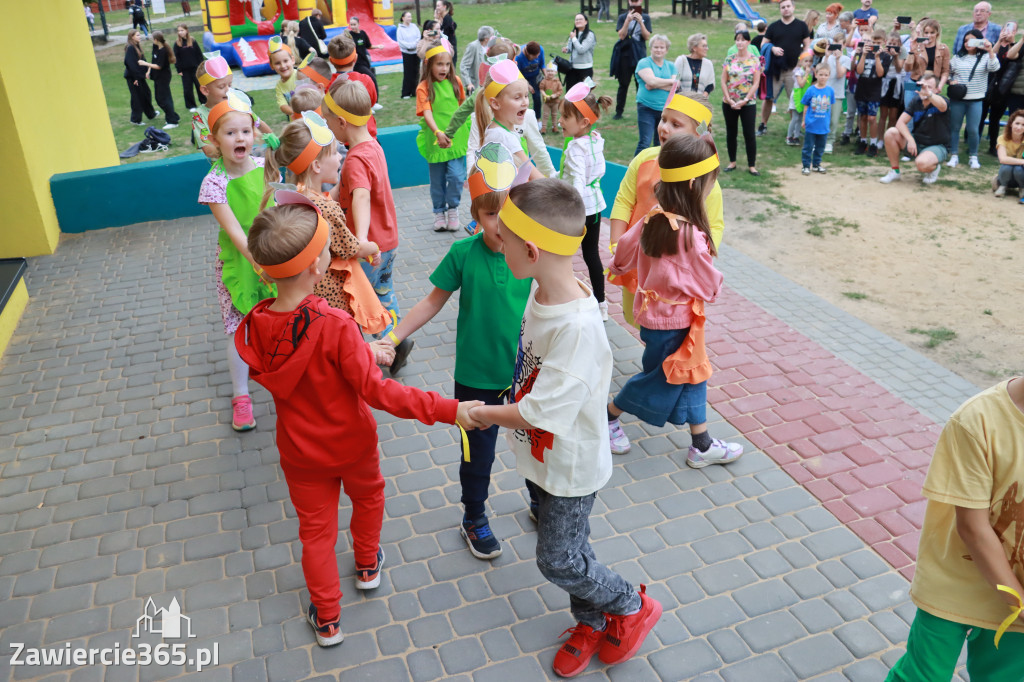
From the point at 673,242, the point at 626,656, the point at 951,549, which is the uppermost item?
the point at 673,242

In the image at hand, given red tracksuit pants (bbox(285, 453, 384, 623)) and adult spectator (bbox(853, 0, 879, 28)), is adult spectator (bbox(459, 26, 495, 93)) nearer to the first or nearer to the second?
adult spectator (bbox(853, 0, 879, 28))

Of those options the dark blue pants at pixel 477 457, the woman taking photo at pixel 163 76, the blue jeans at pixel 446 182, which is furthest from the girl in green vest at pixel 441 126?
the woman taking photo at pixel 163 76

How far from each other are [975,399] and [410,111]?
14.1 metres

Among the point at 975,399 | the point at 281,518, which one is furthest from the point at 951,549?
the point at 281,518

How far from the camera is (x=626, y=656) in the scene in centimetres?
325

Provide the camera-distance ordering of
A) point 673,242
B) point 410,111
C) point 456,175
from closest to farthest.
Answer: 1. point 673,242
2. point 456,175
3. point 410,111

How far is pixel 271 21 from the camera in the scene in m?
23.0

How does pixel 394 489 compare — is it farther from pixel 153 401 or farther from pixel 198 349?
pixel 198 349

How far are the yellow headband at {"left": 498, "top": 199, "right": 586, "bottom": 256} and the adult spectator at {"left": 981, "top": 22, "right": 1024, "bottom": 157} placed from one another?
1149 cm

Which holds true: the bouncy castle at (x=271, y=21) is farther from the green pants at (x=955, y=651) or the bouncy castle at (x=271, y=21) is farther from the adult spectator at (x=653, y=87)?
the green pants at (x=955, y=651)

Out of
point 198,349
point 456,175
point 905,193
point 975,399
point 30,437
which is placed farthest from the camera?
point 905,193

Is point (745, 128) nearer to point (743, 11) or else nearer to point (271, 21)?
point (271, 21)

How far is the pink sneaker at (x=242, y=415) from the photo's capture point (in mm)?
4957

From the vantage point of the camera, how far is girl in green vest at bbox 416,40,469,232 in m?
7.84
